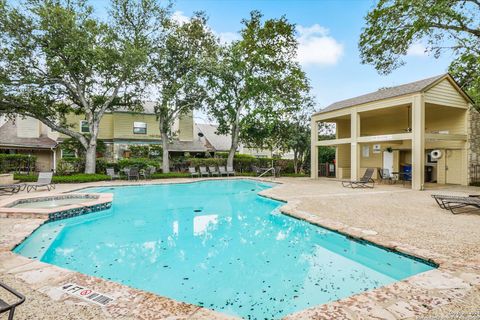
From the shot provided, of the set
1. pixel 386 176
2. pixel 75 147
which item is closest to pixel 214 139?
pixel 75 147

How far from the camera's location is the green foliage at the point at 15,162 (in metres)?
18.1

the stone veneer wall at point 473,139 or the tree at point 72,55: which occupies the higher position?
the tree at point 72,55

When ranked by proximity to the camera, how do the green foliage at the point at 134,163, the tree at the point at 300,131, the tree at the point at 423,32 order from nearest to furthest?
the tree at the point at 423,32 → the green foliage at the point at 134,163 → the tree at the point at 300,131

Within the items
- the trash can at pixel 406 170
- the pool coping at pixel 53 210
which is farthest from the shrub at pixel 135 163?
the trash can at pixel 406 170

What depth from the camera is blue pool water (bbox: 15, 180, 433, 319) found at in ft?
12.3

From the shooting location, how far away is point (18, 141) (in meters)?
22.7

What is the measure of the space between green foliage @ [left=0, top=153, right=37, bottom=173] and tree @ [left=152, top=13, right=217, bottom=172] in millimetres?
9760

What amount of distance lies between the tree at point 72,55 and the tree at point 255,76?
18.9ft

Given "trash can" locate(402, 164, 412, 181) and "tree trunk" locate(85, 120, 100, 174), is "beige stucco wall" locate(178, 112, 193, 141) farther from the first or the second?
"trash can" locate(402, 164, 412, 181)

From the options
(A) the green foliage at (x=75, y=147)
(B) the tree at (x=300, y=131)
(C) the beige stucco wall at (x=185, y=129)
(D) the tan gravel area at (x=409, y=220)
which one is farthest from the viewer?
(C) the beige stucco wall at (x=185, y=129)

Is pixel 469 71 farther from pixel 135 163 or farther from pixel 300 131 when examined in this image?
pixel 135 163

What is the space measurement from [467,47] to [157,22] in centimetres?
1871

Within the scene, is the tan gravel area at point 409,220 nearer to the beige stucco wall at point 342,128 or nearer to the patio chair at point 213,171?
the beige stucco wall at point 342,128

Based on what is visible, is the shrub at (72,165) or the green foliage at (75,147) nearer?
the shrub at (72,165)
